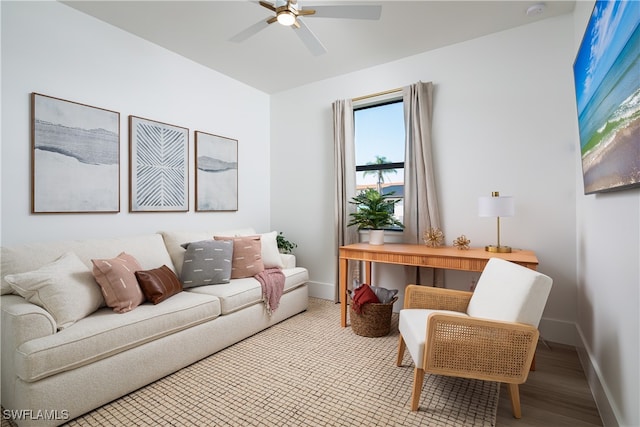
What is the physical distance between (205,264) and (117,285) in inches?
29.6

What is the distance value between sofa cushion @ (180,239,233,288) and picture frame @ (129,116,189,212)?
1.97 feet

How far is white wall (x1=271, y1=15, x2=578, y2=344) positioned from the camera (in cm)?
268

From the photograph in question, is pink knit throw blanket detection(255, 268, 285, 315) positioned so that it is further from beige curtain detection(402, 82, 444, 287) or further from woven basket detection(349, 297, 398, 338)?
beige curtain detection(402, 82, 444, 287)

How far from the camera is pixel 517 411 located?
169 cm

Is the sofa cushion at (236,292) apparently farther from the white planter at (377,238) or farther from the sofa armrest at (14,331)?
the white planter at (377,238)

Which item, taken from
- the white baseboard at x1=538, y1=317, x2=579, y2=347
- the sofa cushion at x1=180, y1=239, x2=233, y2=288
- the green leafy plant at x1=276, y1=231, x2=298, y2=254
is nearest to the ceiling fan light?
the sofa cushion at x1=180, y1=239, x2=233, y2=288

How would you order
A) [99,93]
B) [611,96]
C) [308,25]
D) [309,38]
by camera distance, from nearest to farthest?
[611,96], [309,38], [99,93], [308,25]

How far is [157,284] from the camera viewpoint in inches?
90.2

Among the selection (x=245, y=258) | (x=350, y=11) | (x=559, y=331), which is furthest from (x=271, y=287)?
(x=559, y=331)

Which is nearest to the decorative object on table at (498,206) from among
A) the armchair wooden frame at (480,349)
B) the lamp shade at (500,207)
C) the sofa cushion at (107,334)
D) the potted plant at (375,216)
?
the lamp shade at (500,207)

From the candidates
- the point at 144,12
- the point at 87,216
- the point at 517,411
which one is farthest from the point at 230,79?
the point at 517,411

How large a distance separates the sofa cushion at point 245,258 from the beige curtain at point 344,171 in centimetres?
105

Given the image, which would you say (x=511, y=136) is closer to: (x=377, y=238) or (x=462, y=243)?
(x=462, y=243)

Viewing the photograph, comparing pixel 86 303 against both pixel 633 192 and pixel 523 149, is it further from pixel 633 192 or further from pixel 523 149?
pixel 523 149
